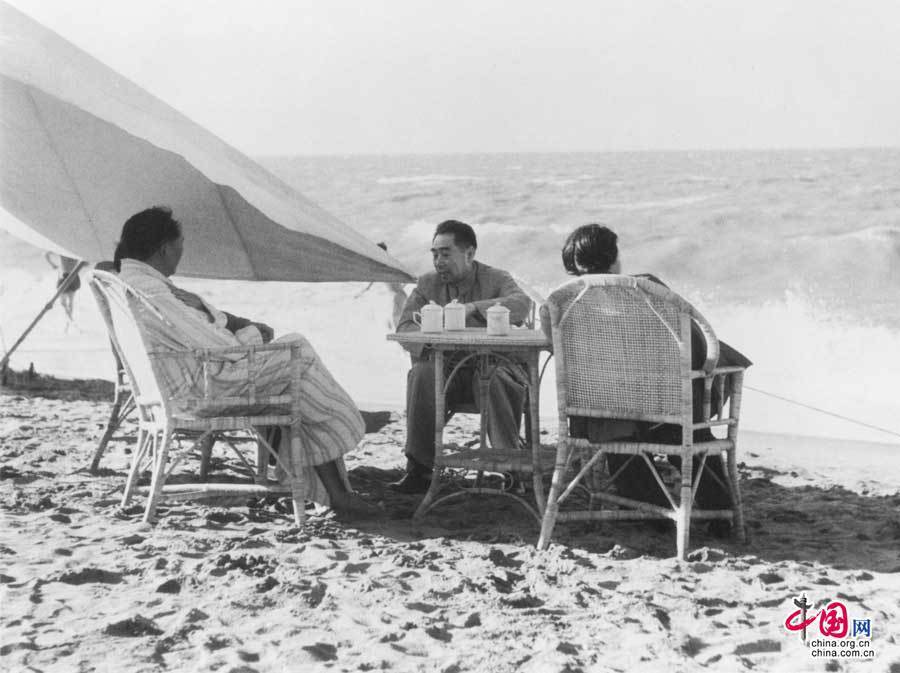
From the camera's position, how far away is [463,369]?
4.20 m

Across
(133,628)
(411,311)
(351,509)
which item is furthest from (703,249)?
(133,628)

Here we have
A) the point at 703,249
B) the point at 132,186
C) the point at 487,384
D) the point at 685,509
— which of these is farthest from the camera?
the point at 703,249

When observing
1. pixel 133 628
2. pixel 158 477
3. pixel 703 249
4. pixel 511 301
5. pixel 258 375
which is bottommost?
pixel 133 628

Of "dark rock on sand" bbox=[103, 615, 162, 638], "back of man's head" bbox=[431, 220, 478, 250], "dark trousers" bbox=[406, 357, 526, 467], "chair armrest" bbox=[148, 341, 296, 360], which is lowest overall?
"dark rock on sand" bbox=[103, 615, 162, 638]

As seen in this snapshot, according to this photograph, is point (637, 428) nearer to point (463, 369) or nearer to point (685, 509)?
point (685, 509)

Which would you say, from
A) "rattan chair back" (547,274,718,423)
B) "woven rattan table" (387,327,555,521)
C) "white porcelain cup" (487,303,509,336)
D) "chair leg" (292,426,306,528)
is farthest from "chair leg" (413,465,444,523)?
"rattan chair back" (547,274,718,423)

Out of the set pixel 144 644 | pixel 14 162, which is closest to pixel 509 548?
pixel 144 644

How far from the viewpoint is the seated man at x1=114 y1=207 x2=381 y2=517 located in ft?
11.3

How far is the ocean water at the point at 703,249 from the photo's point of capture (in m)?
8.98

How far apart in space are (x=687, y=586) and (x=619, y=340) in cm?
→ 74

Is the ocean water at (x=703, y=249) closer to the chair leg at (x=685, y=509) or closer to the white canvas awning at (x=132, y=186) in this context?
the white canvas awning at (x=132, y=186)

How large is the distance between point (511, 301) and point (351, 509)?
1.16 m

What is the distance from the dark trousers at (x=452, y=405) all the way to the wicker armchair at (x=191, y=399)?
0.67 metres

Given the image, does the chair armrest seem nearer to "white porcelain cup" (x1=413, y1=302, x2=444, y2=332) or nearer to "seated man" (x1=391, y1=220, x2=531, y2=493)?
"white porcelain cup" (x1=413, y1=302, x2=444, y2=332)
